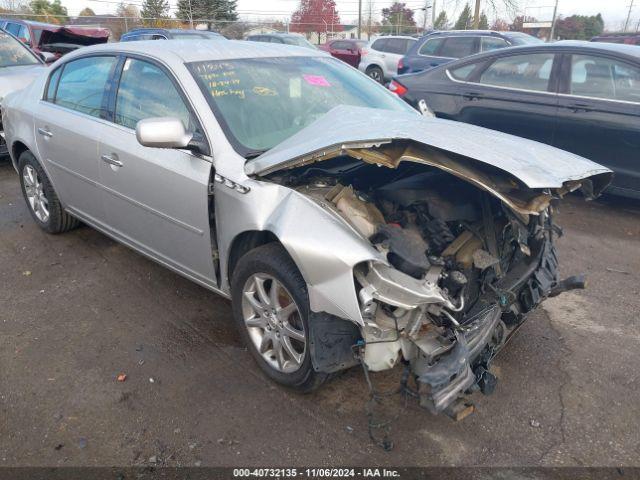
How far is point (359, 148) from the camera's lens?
2.27 metres

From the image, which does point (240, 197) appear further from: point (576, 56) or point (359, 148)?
point (576, 56)

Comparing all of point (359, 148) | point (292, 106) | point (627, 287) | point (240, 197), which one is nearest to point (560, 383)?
point (627, 287)

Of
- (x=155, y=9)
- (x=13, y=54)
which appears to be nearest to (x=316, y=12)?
(x=155, y=9)

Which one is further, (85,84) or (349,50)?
(349,50)

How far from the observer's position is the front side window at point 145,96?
3064 mm

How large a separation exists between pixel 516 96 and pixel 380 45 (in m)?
11.1

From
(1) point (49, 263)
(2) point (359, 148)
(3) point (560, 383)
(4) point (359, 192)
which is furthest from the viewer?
(1) point (49, 263)

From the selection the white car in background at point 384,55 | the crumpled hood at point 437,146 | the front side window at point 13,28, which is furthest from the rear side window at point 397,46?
the crumpled hood at point 437,146

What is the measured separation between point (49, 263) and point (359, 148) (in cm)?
317

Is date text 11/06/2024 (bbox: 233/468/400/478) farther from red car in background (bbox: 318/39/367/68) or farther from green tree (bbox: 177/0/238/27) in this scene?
green tree (bbox: 177/0/238/27)

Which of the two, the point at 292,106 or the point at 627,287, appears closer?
the point at 292,106

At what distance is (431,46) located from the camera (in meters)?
10.8

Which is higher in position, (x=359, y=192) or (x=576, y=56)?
(x=576, y=56)

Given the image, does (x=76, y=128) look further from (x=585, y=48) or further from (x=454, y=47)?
(x=454, y=47)
